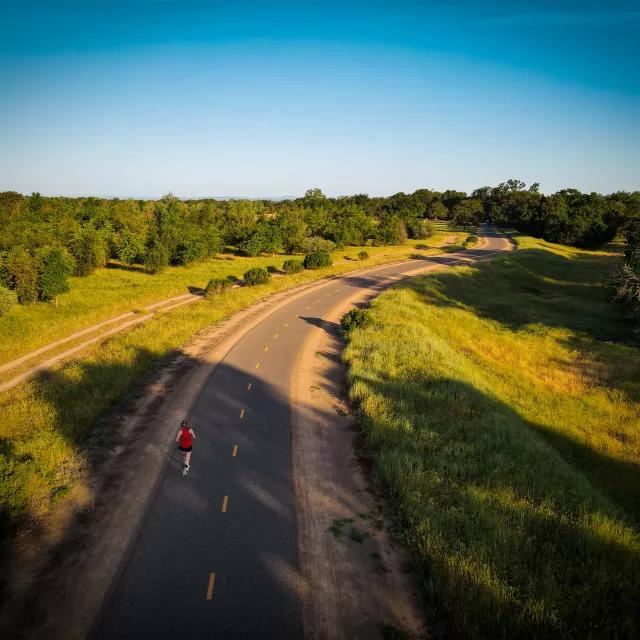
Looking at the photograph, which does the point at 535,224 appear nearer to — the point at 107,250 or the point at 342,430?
the point at 107,250

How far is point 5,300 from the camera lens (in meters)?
37.5

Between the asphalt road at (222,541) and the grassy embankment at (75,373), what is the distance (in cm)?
376

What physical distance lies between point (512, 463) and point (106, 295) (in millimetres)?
45983

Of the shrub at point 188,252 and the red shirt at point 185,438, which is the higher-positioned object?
the shrub at point 188,252

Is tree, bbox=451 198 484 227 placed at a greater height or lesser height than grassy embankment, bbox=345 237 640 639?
greater

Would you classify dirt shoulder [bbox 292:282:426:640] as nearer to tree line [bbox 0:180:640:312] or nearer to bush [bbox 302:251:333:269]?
tree line [bbox 0:180:640:312]

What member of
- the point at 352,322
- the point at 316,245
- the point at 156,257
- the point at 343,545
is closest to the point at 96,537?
the point at 343,545

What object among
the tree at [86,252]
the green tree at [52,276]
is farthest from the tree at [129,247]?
the green tree at [52,276]

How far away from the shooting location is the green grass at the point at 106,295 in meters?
32.8

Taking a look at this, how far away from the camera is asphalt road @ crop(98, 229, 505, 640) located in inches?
361

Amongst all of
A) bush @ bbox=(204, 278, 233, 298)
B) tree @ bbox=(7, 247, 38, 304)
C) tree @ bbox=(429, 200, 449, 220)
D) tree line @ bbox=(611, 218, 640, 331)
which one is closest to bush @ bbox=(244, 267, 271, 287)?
bush @ bbox=(204, 278, 233, 298)

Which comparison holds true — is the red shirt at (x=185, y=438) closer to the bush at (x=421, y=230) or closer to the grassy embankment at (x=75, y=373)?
the grassy embankment at (x=75, y=373)

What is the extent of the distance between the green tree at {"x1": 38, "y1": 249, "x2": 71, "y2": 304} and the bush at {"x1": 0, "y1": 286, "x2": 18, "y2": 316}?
412 cm

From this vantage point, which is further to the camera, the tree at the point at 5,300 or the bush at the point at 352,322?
the tree at the point at 5,300
